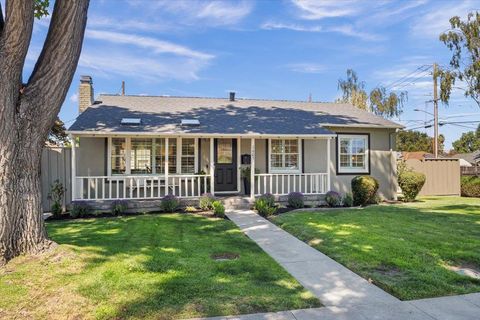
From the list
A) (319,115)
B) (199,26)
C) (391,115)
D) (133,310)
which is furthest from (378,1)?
(391,115)

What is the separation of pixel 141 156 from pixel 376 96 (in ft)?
89.5

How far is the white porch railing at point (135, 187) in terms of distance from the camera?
35.5 feet

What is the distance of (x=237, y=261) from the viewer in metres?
5.48

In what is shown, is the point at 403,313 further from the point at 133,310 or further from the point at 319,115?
the point at 319,115

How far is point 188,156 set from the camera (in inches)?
493

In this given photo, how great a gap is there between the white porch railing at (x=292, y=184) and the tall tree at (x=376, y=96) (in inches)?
833

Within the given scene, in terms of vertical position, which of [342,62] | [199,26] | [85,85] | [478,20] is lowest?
[85,85]

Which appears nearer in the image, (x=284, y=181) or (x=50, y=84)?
(x=50, y=84)

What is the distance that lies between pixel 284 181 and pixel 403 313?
9.70 m

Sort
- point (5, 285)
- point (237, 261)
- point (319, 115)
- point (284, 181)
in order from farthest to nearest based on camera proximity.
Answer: point (319, 115) → point (284, 181) → point (237, 261) → point (5, 285)

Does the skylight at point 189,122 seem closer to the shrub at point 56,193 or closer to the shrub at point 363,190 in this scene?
the shrub at point 56,193

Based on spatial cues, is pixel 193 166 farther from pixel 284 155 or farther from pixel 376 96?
pixel 376 96

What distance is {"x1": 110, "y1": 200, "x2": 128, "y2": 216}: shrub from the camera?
34.0 feet

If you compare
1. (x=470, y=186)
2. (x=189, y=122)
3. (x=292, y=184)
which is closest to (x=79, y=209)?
(x=189, y=122)
